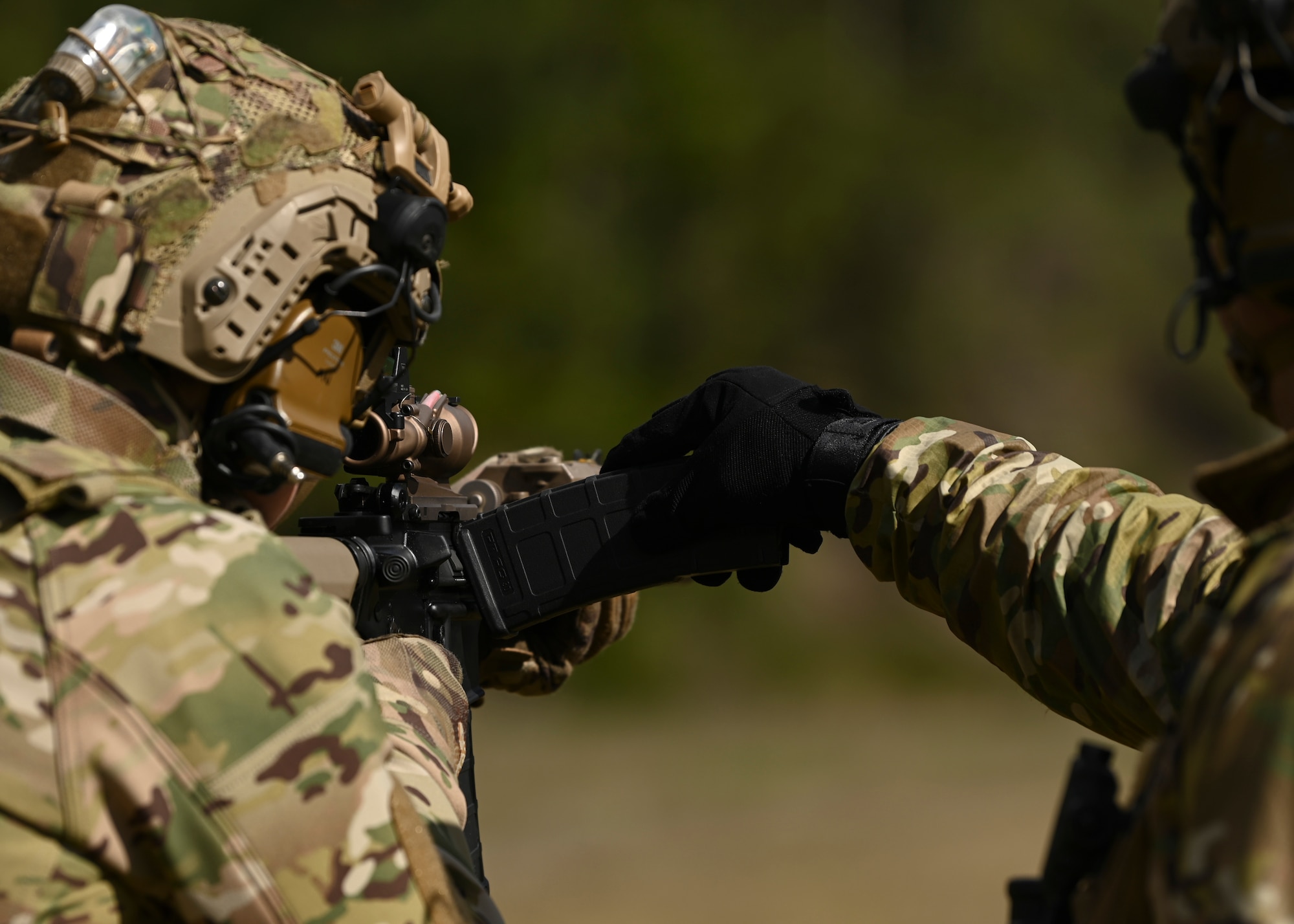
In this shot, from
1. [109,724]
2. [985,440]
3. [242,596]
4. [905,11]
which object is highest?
[905,11]

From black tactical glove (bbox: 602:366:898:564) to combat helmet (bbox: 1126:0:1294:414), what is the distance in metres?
1.17

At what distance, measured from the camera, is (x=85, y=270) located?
157cm

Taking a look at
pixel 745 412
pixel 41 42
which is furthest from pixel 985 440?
pixel 41 42

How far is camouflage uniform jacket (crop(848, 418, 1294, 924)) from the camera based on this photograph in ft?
3.05

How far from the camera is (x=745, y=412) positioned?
2.65m

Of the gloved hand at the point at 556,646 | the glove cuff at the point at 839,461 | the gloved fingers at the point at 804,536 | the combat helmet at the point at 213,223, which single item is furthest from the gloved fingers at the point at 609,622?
the combat helmet at the point at 213,223

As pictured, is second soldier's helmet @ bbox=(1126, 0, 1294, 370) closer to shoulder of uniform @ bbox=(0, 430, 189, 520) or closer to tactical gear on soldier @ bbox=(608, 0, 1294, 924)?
tactical gear on soldier @ bbox=(608, 0, 1294, 924)

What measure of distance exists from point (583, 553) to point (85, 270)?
1.41m

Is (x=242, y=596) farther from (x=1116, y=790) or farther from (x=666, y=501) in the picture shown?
(x=666, y=501)

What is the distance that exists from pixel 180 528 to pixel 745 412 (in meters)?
1.46

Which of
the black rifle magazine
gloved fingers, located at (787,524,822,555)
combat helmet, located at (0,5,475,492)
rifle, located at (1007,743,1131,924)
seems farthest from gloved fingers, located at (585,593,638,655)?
rifle, located at (1007,743,1131,924)

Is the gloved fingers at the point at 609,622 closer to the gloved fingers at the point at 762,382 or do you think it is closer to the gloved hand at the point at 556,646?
the gloved hand at the point at 556,646

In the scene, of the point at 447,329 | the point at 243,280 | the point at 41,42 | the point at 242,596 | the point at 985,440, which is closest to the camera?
the point at 242,596

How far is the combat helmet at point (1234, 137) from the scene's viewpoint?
1.19 metres
